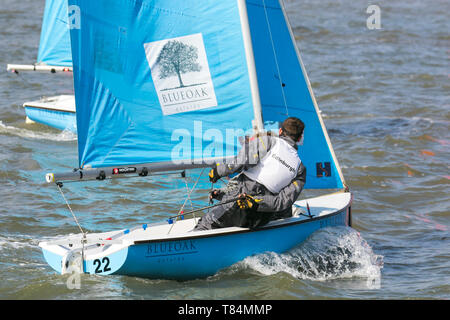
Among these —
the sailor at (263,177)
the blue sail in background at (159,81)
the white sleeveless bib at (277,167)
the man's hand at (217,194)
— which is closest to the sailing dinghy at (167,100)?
the blue sail in background at (159,81)

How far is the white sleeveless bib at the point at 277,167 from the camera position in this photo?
6992mm

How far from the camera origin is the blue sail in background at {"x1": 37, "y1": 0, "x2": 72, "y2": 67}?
1473cm

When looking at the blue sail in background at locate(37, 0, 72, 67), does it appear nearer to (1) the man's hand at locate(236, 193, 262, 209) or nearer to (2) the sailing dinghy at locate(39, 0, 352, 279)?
(2) the sailing dinghy at locate(39, 0, 352, 279)

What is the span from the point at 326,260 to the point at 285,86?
78.4 inches

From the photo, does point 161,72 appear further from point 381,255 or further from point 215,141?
point 381,255

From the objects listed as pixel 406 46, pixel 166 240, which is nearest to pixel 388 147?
pixel 166 240

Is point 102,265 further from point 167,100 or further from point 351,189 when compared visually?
point 351,189

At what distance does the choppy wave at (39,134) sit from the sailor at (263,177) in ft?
25.9

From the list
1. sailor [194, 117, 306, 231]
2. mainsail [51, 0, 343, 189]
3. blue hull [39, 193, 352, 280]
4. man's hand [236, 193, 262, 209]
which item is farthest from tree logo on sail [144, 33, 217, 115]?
blue hull [39, 193, 352, 280]

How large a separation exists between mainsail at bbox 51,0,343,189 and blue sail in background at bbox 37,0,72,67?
7.74 metres

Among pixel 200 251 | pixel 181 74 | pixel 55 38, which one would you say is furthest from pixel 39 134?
pixel 200 251

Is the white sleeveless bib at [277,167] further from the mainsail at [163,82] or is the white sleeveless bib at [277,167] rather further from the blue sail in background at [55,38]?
the blue sail in background at [55,38]

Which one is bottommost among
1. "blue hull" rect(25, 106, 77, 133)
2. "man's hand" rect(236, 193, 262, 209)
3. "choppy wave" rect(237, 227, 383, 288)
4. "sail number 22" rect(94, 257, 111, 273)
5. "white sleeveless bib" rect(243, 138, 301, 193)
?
"choppy wave" rect(237, 227, 383, 288)

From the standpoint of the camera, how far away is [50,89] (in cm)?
1869
